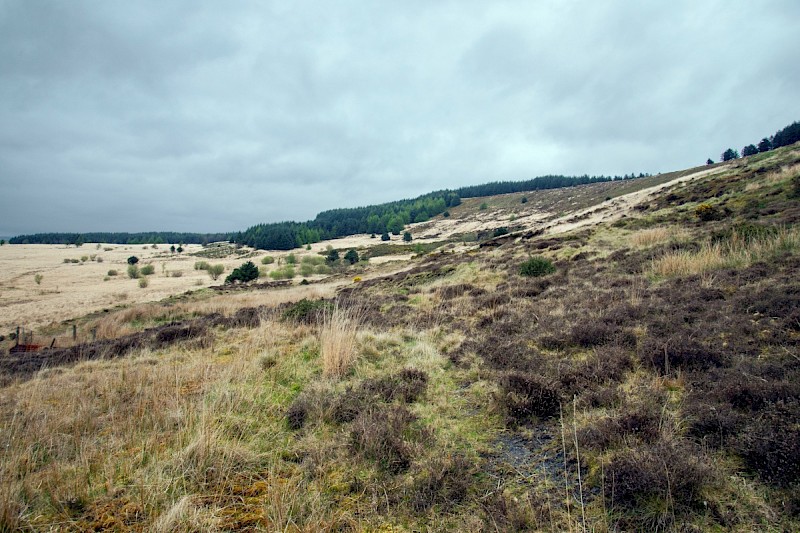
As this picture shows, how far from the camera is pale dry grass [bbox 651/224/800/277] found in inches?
331

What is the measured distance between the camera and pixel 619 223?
2380 centimetres

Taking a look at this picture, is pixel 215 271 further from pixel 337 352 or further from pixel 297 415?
pixel 297 415

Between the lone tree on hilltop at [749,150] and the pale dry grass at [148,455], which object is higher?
the lone tree on hilltop at [749,150]

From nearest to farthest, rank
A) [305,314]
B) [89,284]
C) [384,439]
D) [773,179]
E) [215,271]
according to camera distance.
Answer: [384,439] → [305,314] → [773,179] → [89,284] → [215,271]

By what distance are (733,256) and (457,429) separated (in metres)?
9.54

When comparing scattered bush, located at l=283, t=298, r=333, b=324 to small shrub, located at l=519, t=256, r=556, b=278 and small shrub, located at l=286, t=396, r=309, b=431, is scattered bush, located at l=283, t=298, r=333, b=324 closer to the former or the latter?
small shrub, located at l=286, t=396, r=309, b=431

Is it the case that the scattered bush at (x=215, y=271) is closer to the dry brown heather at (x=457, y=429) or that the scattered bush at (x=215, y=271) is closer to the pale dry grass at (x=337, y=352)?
the dry brown heather at (x=457, y=429)

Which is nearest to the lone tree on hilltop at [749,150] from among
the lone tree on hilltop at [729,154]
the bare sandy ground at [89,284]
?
the lone tree on hilltop at [729,154]

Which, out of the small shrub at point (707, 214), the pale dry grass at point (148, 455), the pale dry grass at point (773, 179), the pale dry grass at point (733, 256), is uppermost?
the pale dry grass at point (773, 179)

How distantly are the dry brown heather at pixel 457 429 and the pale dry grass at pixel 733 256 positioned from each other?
1.12 m

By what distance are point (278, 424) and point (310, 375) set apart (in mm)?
1584

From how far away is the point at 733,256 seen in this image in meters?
8.77

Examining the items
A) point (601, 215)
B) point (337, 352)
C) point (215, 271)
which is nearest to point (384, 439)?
point (337, 352)

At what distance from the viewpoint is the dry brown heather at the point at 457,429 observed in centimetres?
248
